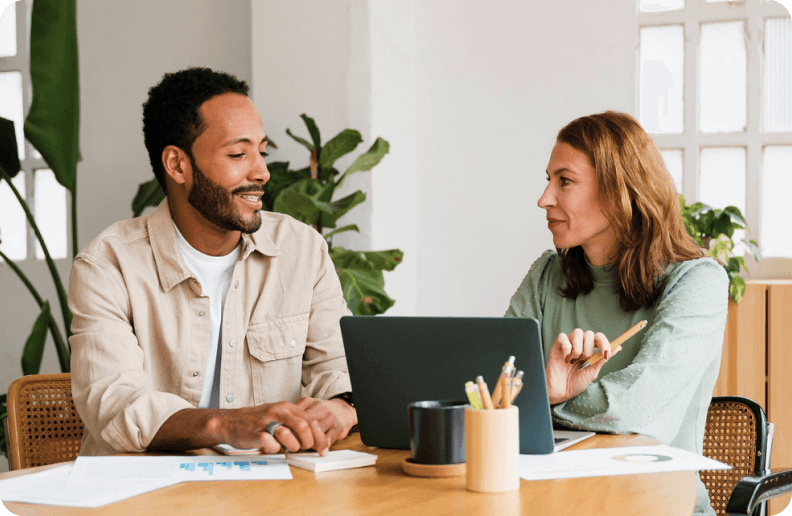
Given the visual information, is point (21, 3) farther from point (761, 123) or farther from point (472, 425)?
point (472, 425)

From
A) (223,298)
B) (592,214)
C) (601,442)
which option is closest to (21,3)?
(223,298)

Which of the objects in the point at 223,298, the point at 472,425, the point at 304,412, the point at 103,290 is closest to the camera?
the point at 472,425

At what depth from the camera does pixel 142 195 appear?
342cm

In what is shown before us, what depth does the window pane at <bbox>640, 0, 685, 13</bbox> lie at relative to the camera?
385cm

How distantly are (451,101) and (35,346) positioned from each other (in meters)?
2.22

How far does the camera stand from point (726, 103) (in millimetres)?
3803

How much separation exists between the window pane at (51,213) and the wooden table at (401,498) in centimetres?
368

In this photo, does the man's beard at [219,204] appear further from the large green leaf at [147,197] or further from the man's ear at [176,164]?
the large green leaf at [147,197]

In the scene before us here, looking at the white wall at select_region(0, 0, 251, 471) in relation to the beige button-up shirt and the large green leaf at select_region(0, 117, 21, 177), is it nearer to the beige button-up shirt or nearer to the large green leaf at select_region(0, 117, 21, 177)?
the large green leaf at select_region(0, 117, 21, 177)

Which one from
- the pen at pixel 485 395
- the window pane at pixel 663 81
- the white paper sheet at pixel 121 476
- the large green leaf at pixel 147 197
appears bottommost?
the white paper sheet at pixel 121 476

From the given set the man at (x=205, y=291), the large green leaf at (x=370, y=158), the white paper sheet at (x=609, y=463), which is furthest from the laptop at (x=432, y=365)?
the large green leaf at (x=370, y=158)

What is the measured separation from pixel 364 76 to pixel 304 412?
2.48 meters

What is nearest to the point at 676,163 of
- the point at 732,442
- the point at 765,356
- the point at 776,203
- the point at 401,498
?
the point at 776,203

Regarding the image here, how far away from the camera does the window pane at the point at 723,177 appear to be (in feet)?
12.4
